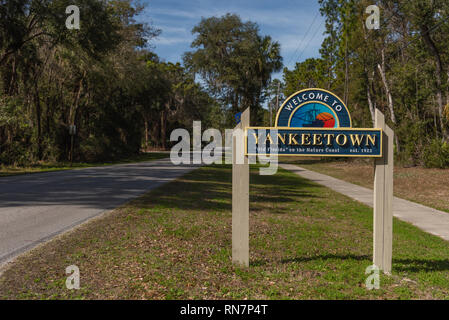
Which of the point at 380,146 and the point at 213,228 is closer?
the point at 380,146

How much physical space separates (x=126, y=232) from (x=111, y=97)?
31.6 meters

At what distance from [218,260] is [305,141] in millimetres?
2187

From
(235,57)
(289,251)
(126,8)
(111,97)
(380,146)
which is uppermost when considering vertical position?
(126,8)

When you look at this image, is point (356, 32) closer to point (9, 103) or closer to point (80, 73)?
point (80, 73)

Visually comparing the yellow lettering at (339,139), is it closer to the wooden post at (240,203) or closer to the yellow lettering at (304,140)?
the yellow lettering at (304,140)

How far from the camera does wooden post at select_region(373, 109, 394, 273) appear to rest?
5820 millimetres

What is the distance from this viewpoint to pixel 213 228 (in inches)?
338

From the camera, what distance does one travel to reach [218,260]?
6293mm

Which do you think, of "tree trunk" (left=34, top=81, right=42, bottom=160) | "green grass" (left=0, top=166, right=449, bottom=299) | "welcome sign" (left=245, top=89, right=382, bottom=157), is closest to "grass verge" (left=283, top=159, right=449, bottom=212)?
"green grass" (left=0, top=166, right=449, bottom=299)

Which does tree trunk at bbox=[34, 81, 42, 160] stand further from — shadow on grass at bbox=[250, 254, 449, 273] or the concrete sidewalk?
shadow on grass at bbox=[250, 254, 449, 273]

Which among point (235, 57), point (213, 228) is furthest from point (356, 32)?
point (213, 228)

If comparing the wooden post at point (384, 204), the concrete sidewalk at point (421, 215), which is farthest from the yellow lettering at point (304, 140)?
the concrete sidewalk at point (421, 215)

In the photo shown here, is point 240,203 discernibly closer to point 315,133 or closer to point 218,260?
point 218,260

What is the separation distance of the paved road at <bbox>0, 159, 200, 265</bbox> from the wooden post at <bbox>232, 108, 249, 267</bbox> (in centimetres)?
332
